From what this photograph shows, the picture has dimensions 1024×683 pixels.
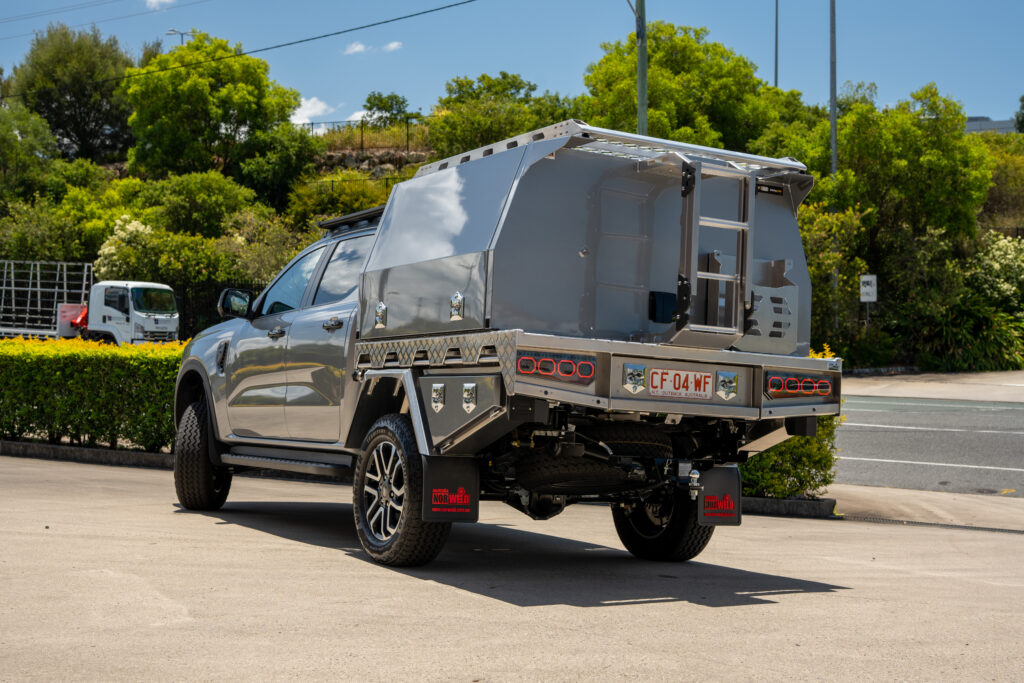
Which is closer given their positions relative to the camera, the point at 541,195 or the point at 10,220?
the point at 541,195

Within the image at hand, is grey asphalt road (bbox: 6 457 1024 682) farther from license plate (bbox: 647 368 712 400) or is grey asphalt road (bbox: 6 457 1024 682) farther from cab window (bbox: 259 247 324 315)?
cab window (bbox: 259 247 324 315)

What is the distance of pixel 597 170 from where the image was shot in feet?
21.7

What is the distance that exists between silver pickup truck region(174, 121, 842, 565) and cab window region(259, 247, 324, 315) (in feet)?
3.61

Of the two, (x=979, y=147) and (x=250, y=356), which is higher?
(x=979, y=147)

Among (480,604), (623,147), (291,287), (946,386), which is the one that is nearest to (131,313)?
→ (946,386)

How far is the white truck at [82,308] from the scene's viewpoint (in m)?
30.7

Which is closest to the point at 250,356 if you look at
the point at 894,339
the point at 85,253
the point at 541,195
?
the point at 541,195

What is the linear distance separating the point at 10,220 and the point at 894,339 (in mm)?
38447

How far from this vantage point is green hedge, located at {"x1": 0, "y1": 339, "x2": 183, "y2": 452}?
533 inches

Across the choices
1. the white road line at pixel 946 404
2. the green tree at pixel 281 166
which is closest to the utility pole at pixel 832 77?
the white road line at pixel 946 404

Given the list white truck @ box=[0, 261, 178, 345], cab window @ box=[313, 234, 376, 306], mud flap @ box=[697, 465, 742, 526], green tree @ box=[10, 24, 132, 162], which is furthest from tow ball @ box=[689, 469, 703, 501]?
green tree @ box=[10, 24, 132, 162]

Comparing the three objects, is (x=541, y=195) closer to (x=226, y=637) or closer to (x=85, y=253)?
(x=226, y=637)

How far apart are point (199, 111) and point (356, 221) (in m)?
56.6

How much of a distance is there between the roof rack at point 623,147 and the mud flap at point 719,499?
71.8 inches
